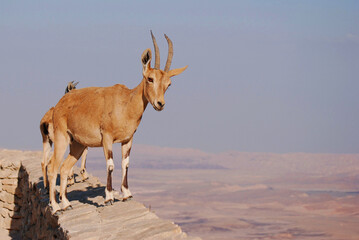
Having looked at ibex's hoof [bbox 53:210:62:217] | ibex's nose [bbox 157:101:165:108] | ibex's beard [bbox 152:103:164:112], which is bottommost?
ibex's hoof [bbox 53:210:62:217]

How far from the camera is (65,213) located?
936cm

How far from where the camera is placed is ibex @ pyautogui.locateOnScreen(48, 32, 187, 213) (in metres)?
8.89

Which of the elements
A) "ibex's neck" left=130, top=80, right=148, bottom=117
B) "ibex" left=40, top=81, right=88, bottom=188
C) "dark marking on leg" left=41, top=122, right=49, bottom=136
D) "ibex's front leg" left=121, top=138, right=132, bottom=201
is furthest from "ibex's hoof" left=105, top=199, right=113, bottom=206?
"dark marking on leg" left=41, top=122, right=49, bottom=136

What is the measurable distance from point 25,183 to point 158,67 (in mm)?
6944

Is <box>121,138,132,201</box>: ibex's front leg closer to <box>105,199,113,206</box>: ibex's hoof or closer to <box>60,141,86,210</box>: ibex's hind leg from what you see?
<box>105,199,113,206</box>: ibex's hoof

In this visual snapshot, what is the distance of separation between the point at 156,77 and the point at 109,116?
1149 mm

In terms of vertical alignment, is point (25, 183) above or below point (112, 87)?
below

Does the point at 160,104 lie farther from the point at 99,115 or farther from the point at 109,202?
the point at 109,202

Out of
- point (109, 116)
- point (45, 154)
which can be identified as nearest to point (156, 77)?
point (109, 116)

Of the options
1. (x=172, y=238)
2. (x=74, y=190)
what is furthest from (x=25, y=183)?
(x=172, y=238)

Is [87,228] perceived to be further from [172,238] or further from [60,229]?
[172,238]

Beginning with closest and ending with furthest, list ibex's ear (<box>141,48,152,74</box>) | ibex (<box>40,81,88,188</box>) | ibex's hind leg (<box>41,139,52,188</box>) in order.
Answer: ibex's ear (<box>141,48,152,74</box>) → ibex (<box>40,81,88,188</box>) → ibex's hind leg (<box>41,139,52,188</box>)

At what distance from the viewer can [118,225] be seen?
25.1 feet

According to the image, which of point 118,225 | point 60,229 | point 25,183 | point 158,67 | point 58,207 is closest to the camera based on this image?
point 118,225
